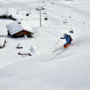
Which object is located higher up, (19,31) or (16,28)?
(16,28)

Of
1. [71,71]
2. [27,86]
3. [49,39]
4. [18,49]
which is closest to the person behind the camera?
[27,86]

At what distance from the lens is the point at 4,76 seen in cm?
394

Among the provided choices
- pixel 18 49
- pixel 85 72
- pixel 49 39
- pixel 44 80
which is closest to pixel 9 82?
pixel 44 80

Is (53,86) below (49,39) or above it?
above

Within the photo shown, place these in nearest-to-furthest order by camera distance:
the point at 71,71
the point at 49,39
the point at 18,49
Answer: the point at 71,71 → the point at 18,49 → the point at 49,39

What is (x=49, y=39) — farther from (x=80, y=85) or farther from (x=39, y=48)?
(x=80, y=85)

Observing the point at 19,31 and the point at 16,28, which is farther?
the point at 16,28

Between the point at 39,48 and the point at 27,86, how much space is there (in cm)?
1528

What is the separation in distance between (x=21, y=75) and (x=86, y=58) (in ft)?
5.49

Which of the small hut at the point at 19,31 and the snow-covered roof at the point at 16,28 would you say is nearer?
the small hut at the point at 19,31

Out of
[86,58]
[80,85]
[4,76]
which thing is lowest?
[4,76]

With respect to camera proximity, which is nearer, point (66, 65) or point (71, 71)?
point (71, 71)

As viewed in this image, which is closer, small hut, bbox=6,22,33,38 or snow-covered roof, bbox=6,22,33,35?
small hut, bbox=6,22,33,38

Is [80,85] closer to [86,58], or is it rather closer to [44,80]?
[44,80]
